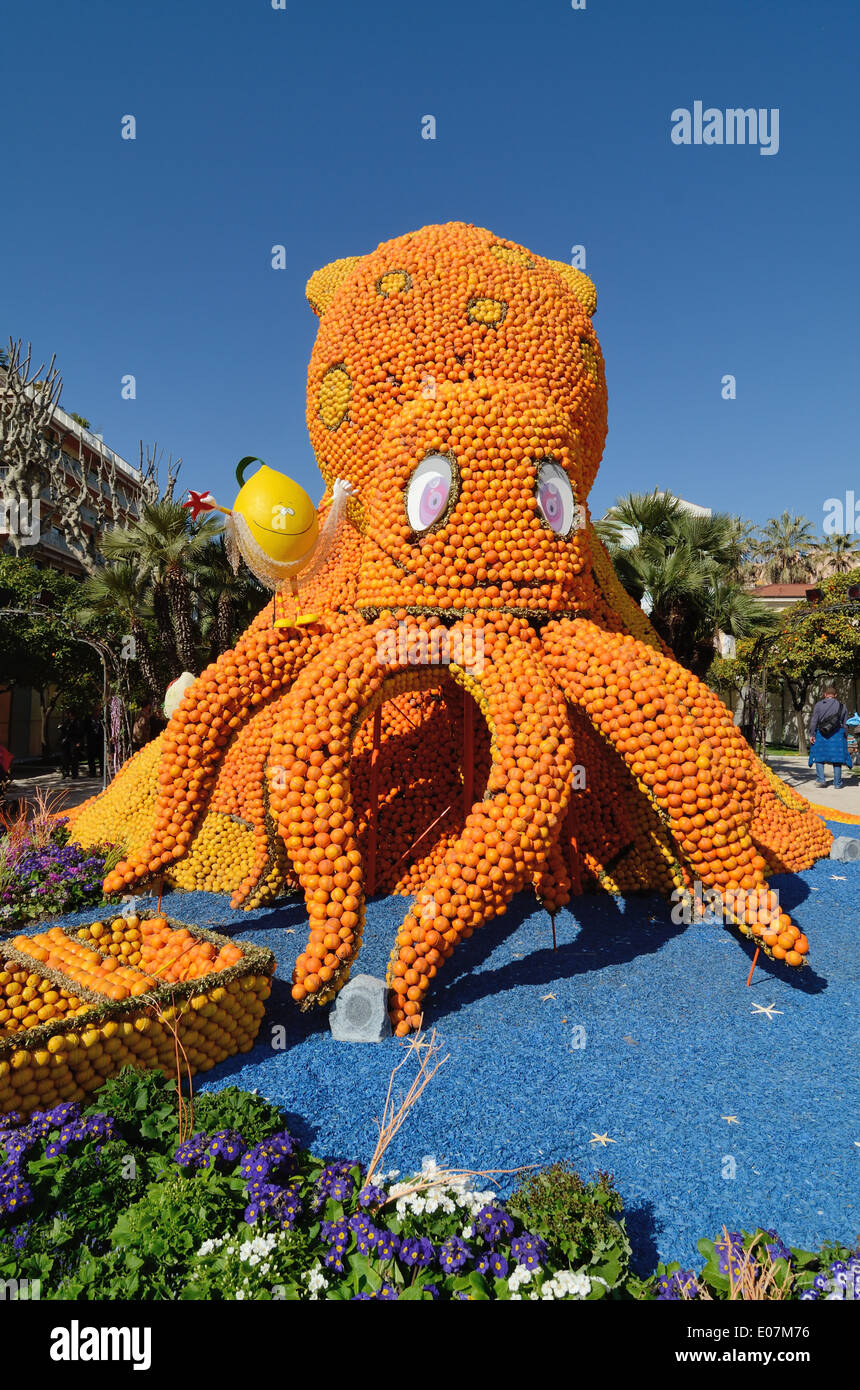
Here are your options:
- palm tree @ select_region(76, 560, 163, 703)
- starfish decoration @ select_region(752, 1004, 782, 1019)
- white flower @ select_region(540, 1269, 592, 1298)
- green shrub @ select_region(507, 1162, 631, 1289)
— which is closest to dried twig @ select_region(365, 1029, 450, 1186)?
green shrub @ select_region(507, 1162, 631, 1289)

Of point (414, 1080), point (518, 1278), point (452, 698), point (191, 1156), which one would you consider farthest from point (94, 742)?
point (518, 1278)

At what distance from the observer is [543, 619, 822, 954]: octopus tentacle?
5.09m

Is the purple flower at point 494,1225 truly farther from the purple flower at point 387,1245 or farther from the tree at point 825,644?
the tree at point 825,644

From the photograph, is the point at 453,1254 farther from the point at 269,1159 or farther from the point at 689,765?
the point at 689,765

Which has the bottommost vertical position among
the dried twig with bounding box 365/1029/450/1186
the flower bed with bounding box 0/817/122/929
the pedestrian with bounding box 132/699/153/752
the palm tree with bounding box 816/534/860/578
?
the dried twig with bounding box 365/1029/450/1186

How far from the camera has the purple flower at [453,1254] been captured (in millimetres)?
2703

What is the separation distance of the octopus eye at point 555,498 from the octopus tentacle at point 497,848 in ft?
5.87

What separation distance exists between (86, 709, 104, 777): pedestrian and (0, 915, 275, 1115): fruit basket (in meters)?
16.0

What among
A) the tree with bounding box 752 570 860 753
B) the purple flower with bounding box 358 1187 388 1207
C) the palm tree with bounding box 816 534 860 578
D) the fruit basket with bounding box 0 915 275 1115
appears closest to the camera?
the purple flower with bounding box 358 1187 388 1207

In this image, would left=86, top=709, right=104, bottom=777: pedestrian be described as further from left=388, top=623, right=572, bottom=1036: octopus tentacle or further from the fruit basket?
left=388, top=623, right=572, bottom=1036: octopus tentacle

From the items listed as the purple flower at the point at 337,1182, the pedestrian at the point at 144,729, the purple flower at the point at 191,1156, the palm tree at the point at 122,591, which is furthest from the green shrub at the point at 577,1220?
the palm tree at the point at 122,591
